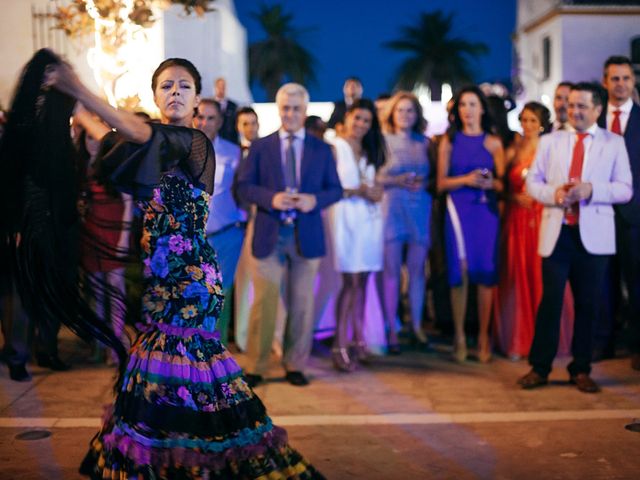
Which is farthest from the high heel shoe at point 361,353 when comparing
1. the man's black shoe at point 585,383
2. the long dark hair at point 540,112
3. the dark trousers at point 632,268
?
the long dark hair at point 540,112

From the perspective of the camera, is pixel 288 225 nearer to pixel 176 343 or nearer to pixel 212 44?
pixel 176 343

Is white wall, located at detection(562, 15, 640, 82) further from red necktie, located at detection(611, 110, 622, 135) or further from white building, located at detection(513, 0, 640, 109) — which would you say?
red necktie, located at detection(611, 110, 622, 135)

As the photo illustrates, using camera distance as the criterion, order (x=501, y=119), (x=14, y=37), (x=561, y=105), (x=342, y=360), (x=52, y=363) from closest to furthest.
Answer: (x=52, y=363) → (x=342, y=360) → (x=561, y=105) → (x=501, y=119) → (x=14, y=37)

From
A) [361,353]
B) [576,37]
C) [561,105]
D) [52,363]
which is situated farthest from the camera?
[576,37]

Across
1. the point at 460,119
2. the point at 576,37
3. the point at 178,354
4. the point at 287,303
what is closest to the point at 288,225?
the point at 287,303

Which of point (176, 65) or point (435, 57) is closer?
point (176, 65)

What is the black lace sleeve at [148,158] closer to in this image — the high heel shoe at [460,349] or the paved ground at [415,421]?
the paved ground at [415,421]

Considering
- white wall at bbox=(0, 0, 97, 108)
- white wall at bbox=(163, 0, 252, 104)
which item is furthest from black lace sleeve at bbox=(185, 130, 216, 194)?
white wall at bbox=(0, 0, 97, 108)

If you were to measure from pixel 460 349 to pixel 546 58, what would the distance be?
136 feet

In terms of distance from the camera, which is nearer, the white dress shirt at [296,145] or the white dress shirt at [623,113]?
the white dress shirt at [296,145]

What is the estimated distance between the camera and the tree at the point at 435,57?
211 feet

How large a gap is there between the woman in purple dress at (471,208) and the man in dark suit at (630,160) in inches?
39.4

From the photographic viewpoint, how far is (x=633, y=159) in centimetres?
747

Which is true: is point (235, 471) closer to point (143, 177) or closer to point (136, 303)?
point (136, 303)
